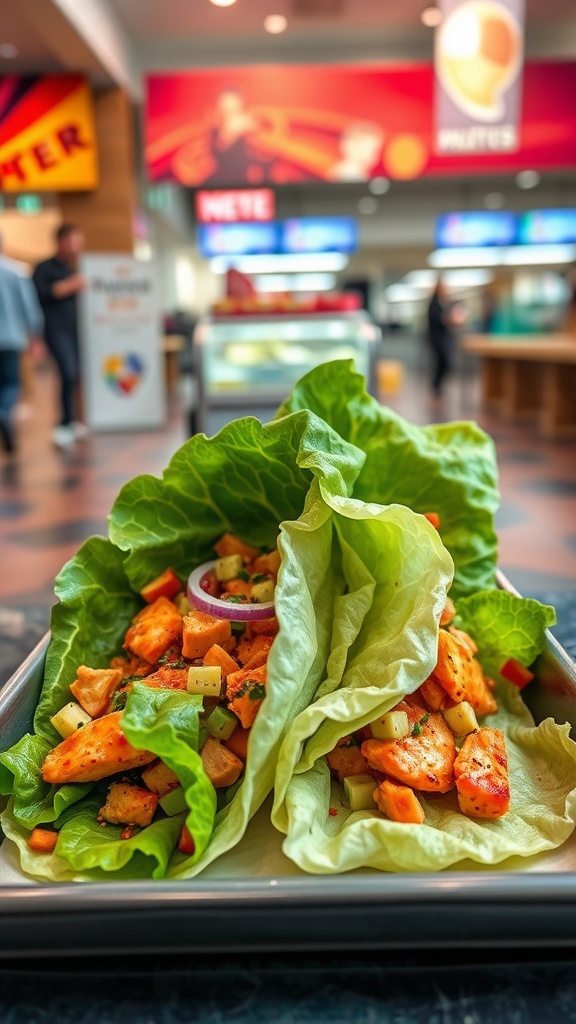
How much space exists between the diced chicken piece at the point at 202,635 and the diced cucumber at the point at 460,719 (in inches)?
10.5

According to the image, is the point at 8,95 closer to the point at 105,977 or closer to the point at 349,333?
the point at 349,333

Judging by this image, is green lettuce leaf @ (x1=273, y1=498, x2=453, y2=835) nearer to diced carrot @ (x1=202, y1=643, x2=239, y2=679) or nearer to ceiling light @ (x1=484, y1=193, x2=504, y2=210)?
diced carrot @ (x1=202, y1=643, x2=239, y2=679)

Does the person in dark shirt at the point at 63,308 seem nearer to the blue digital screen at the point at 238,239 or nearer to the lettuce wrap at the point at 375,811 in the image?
the blue digital screen at the point at 238,239

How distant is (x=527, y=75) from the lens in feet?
25.2

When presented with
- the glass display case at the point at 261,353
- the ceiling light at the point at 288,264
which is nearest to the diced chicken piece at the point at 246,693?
→ the glass display case at the point at 261,353

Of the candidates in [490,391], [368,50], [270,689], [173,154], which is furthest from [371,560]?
[490,391]

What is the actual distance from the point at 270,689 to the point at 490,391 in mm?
10247

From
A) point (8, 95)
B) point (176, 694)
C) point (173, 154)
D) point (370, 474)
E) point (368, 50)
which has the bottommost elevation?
point (176, 694)

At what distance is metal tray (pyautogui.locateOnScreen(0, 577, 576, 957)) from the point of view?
0.65 meters

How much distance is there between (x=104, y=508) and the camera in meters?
4.47

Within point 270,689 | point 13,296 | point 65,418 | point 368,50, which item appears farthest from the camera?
point 368,50

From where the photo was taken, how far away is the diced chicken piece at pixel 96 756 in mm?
830

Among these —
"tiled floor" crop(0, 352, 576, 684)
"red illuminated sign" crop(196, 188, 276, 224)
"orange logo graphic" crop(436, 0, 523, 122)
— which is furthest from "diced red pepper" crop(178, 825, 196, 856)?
"red illuminated sign" crop(196, 188, 276, 224)

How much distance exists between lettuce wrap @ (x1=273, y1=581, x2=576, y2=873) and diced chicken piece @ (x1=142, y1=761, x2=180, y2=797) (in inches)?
4.7
